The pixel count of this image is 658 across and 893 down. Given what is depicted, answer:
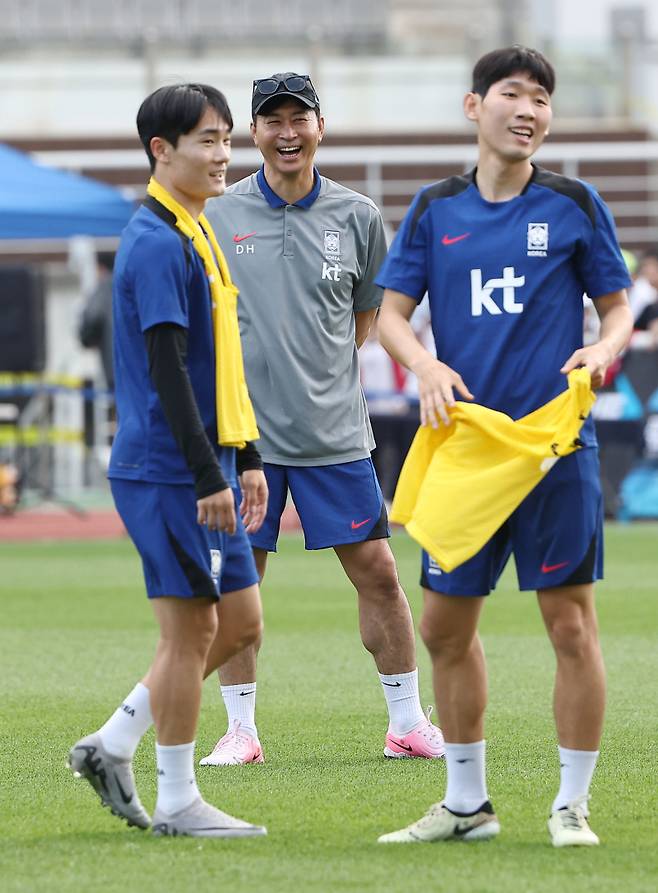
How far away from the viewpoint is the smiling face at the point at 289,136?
637 centimetres

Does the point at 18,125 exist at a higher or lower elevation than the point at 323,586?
higher

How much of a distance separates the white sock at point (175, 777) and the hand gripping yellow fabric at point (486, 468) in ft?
2.77

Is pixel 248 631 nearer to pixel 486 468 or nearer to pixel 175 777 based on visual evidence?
pixel 175 777

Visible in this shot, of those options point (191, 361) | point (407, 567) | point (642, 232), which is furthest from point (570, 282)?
point (642, 232)

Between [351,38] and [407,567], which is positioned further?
[351,38]

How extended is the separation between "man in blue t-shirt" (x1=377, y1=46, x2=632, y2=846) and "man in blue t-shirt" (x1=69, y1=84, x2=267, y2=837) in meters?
0.53

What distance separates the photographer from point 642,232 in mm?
28031

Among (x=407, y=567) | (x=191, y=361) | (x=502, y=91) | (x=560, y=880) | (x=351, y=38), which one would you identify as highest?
(x=351, y=38)

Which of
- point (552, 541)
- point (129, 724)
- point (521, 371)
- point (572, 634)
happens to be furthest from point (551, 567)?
point (129, 724)

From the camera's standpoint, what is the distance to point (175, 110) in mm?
4855

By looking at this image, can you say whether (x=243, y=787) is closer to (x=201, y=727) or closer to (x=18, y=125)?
(x=201, y=727)

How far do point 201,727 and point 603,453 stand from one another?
10.6 meters

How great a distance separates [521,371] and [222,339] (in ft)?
2.57

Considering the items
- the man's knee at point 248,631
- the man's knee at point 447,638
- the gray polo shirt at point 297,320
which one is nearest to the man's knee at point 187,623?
the man's knee at point 248,631
